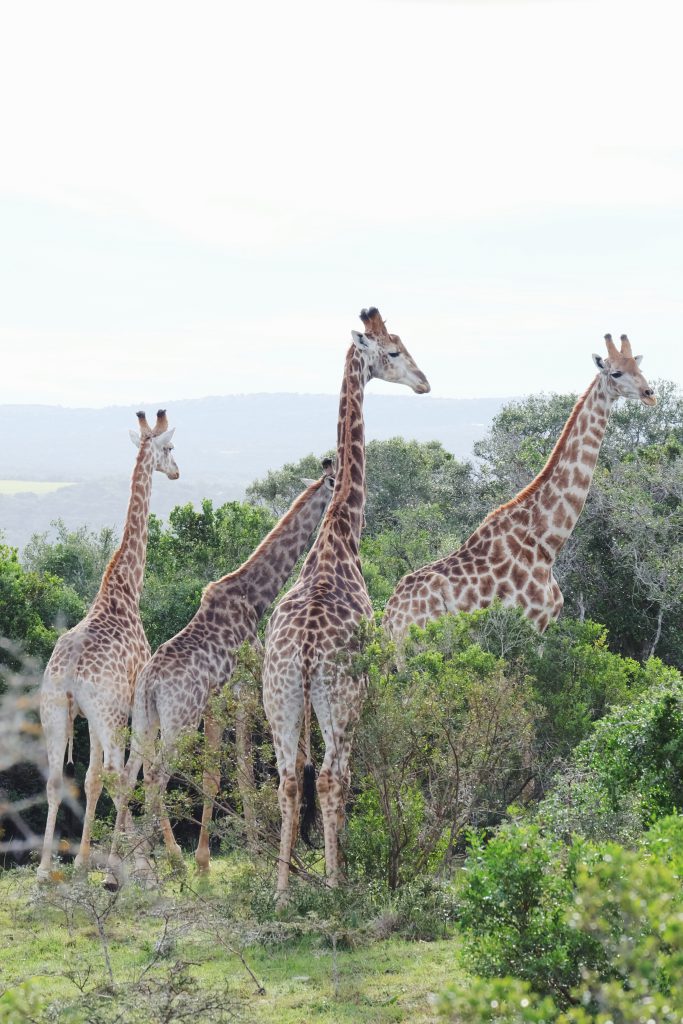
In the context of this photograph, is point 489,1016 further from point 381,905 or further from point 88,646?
point 88,646

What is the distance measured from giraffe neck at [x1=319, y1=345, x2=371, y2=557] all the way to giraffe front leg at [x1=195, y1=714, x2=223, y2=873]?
6.57ft

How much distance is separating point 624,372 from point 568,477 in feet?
3.90

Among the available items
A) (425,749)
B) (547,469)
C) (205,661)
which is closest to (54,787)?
(205,661)

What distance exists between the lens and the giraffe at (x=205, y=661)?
35.0 feet

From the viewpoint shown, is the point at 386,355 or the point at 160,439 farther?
the point at 160,439

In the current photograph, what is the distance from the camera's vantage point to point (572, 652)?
34.6 feet

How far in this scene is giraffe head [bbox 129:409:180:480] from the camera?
1341 centimetres

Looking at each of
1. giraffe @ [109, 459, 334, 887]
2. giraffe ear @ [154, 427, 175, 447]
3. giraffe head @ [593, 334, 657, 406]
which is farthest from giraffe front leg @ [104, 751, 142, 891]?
giraffe head @ [593, 334, 657, 406]

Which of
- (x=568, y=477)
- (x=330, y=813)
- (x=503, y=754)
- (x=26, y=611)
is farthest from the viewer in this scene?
(x=26, y=611)

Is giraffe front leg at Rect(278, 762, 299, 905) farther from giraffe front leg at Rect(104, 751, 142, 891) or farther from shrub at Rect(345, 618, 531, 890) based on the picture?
giraffe front leg at Rect(104, 751, 142, 891)

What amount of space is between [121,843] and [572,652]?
4073mm

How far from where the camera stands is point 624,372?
12.2 meters

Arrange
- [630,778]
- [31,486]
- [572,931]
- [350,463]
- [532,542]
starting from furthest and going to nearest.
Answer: [31,486] → [532,542] → [350,463] → [630,778] → [572,931]

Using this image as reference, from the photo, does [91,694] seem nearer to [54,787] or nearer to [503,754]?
[54,787]
